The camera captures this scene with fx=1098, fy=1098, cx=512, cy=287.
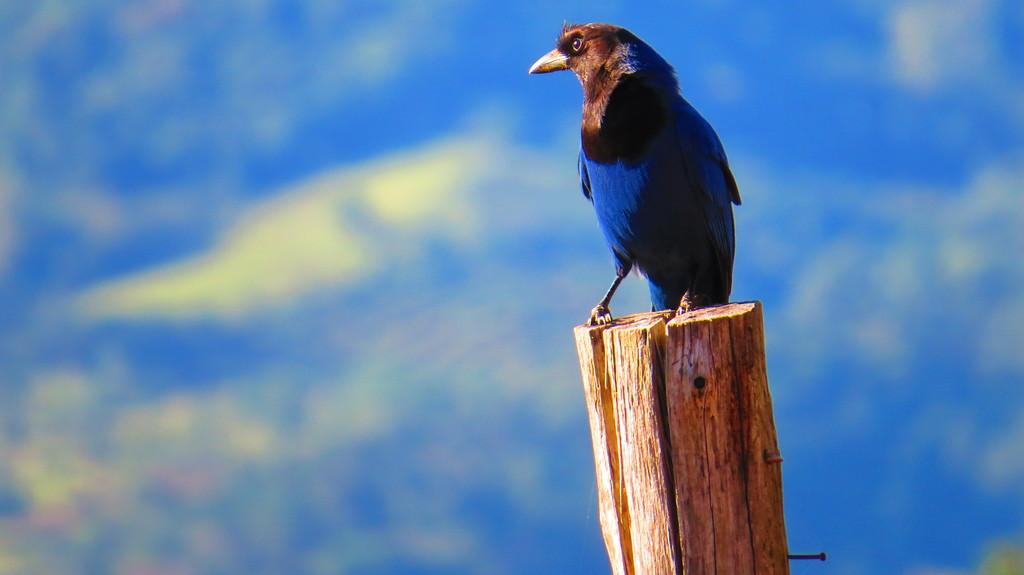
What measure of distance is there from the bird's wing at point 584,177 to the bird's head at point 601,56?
0.32 metres

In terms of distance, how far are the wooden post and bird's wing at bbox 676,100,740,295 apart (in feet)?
4.97

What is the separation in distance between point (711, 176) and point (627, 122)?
43 centimetres

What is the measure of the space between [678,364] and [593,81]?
204 cm

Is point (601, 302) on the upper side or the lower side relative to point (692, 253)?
lower

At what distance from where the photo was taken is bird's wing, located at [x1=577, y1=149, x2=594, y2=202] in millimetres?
4892

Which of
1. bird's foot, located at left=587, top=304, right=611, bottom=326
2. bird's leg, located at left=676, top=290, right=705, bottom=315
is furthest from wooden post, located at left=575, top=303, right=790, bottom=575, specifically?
bird's foot, located at left=587, top=304, right=611, bottom=326

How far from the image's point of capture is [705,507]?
3.04m

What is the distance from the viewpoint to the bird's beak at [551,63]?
5.07 meters

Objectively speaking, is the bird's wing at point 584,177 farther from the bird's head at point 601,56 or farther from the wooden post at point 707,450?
the wooden post at point 707,450

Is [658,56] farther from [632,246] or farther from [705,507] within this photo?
[705,507]

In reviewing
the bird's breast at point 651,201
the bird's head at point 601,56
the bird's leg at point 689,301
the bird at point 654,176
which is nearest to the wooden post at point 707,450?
the bird's leg at point 689,301

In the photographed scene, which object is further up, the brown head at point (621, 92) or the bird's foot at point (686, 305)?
the brown head at point (621, 92)

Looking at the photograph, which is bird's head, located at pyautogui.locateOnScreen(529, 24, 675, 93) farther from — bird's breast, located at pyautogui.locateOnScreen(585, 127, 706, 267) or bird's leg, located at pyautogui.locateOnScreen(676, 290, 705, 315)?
bird's leg, located at pyautogui.locateOnScreen(676, 290, 705, 315)

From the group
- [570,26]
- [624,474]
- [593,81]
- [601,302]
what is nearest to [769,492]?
[624,474]
